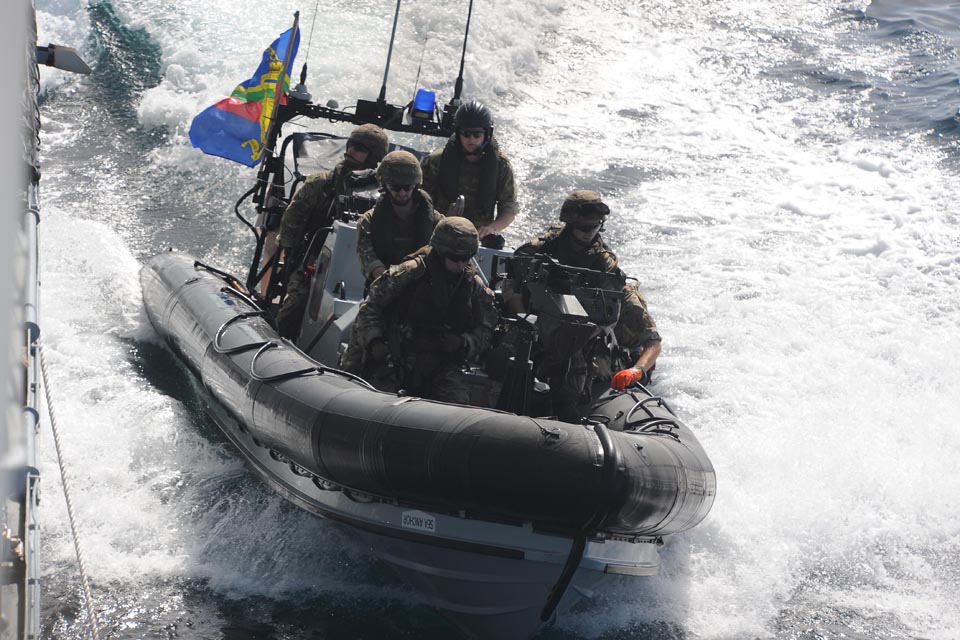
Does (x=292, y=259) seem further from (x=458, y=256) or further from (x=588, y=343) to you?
(x=588, y=343)

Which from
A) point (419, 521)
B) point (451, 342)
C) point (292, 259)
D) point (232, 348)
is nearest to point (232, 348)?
point (232, 348)

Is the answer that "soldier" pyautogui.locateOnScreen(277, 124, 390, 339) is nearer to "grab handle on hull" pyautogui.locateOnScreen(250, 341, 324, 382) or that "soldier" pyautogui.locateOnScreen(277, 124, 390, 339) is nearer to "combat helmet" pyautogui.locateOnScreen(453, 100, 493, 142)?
"combat helmet" pyautogui.locateOnScreen(453, 100, 493, 142)

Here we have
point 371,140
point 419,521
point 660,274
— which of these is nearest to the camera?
point 419,521

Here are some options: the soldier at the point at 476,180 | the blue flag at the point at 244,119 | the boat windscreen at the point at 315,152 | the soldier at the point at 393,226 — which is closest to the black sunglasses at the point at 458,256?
the soldier at the point at 393,226

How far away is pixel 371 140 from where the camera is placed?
21.4 feet

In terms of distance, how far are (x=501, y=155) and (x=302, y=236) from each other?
55.0 inches

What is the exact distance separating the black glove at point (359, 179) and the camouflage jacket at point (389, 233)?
2.99 feet

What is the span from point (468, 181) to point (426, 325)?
6.51 feet

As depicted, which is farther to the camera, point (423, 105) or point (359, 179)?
point (423, 105)

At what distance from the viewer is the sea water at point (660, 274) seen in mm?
4988

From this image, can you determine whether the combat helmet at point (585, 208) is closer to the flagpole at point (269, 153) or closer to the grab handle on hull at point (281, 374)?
the grab handle on hull at point (281, 374)

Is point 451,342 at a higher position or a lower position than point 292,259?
higher

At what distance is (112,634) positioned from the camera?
171 inches

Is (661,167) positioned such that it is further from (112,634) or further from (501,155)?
(112,634)
